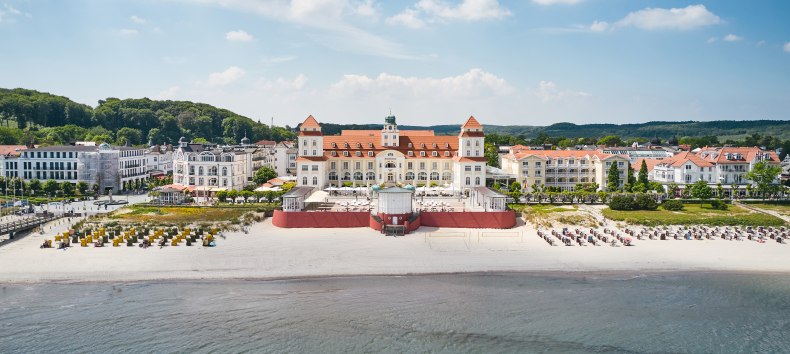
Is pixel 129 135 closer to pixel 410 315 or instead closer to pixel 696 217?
pixel 696 217

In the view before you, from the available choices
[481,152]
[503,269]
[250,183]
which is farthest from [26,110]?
[503,269]

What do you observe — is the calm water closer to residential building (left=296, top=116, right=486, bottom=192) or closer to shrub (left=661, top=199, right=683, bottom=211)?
shrub (left=661, top=199, right=683, bottom=211)

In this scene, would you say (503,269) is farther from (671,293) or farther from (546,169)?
(546,169)

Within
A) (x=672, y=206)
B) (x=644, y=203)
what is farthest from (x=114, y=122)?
(x=672, y=206)

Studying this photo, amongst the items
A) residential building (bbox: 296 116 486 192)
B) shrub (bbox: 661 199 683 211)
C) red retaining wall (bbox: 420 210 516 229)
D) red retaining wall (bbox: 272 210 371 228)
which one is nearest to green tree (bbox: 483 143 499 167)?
residential building (bbox: 296 116 486 192)

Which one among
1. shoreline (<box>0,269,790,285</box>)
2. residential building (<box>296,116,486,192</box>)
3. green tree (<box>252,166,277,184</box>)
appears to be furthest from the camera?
green tree (<box>252,166,277,184</box>)

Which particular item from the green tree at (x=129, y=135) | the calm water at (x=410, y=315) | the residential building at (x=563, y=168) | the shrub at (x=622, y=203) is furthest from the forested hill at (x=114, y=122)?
the shrub at (x=622, y=203)

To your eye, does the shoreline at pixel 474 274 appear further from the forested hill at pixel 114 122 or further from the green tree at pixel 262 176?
the forested hill at pixel 114 122
